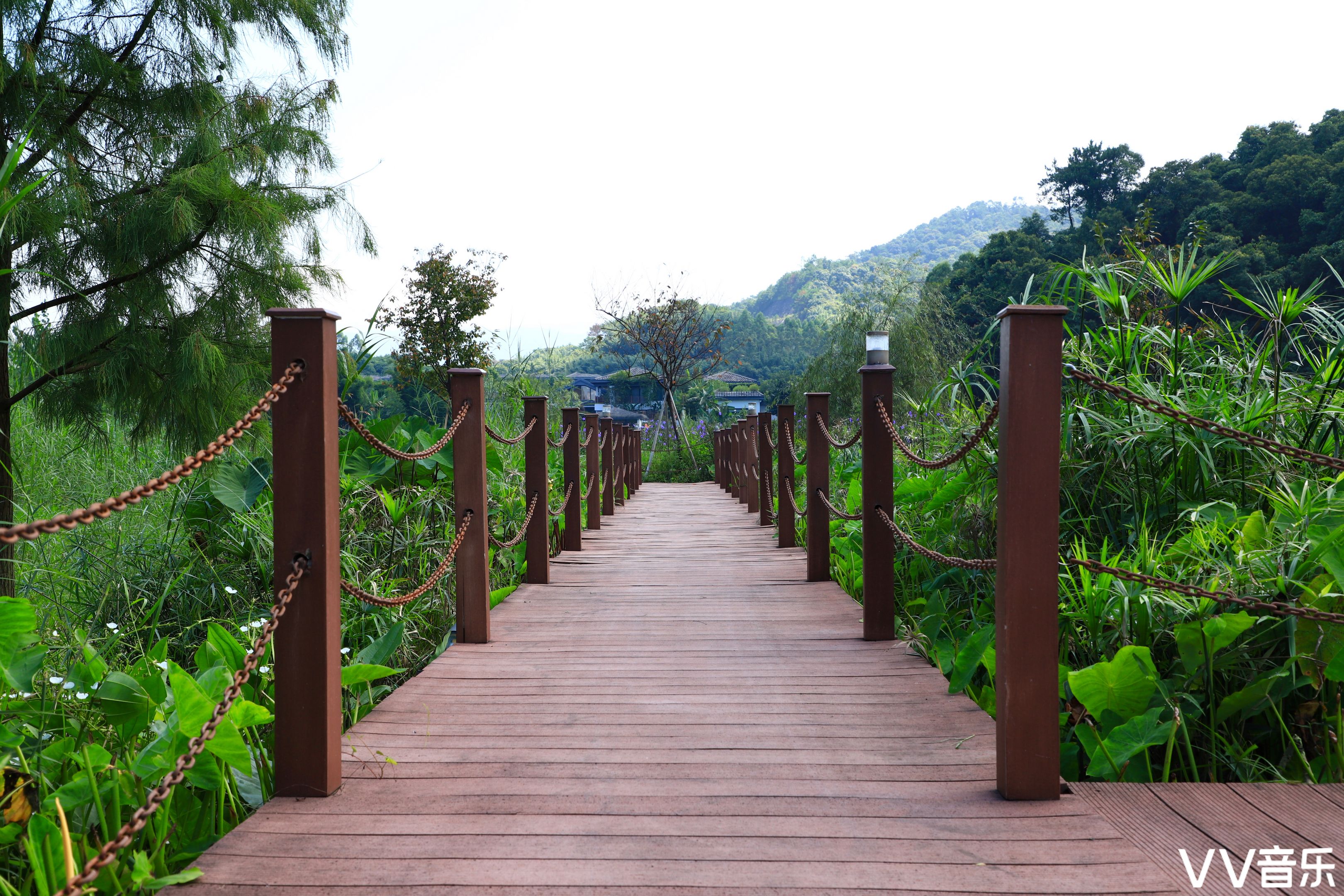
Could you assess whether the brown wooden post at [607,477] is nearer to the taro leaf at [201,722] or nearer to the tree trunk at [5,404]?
the tree trunk at [5,404]

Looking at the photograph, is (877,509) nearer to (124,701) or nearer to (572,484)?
(124,701)

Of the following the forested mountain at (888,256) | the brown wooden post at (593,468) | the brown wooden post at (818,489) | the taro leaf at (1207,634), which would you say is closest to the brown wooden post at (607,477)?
the brown wooden post at (593,468)

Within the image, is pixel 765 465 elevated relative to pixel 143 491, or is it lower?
lower

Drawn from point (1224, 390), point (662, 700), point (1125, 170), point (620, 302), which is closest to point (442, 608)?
point (662, 700)

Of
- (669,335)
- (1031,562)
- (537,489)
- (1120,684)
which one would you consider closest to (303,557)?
(1031,562)

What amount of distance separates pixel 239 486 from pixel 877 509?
2740 mm

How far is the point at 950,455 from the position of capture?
9.71 ft

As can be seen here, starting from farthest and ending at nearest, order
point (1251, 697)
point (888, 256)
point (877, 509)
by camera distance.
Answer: point (888, 256) → point (877, 509) → point (1251, 697)

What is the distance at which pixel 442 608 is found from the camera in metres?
3.99

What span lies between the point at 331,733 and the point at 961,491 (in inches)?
104

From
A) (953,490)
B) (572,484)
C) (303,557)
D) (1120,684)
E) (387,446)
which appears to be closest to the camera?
(303,557)

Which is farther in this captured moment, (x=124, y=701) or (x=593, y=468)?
(x=593, y=468)

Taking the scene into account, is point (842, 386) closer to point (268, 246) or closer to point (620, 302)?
point (620, 302)

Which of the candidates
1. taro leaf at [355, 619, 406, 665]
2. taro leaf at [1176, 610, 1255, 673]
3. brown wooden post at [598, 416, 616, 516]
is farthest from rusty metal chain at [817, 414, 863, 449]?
brown wooden post at [598, 416, 616, 516]
